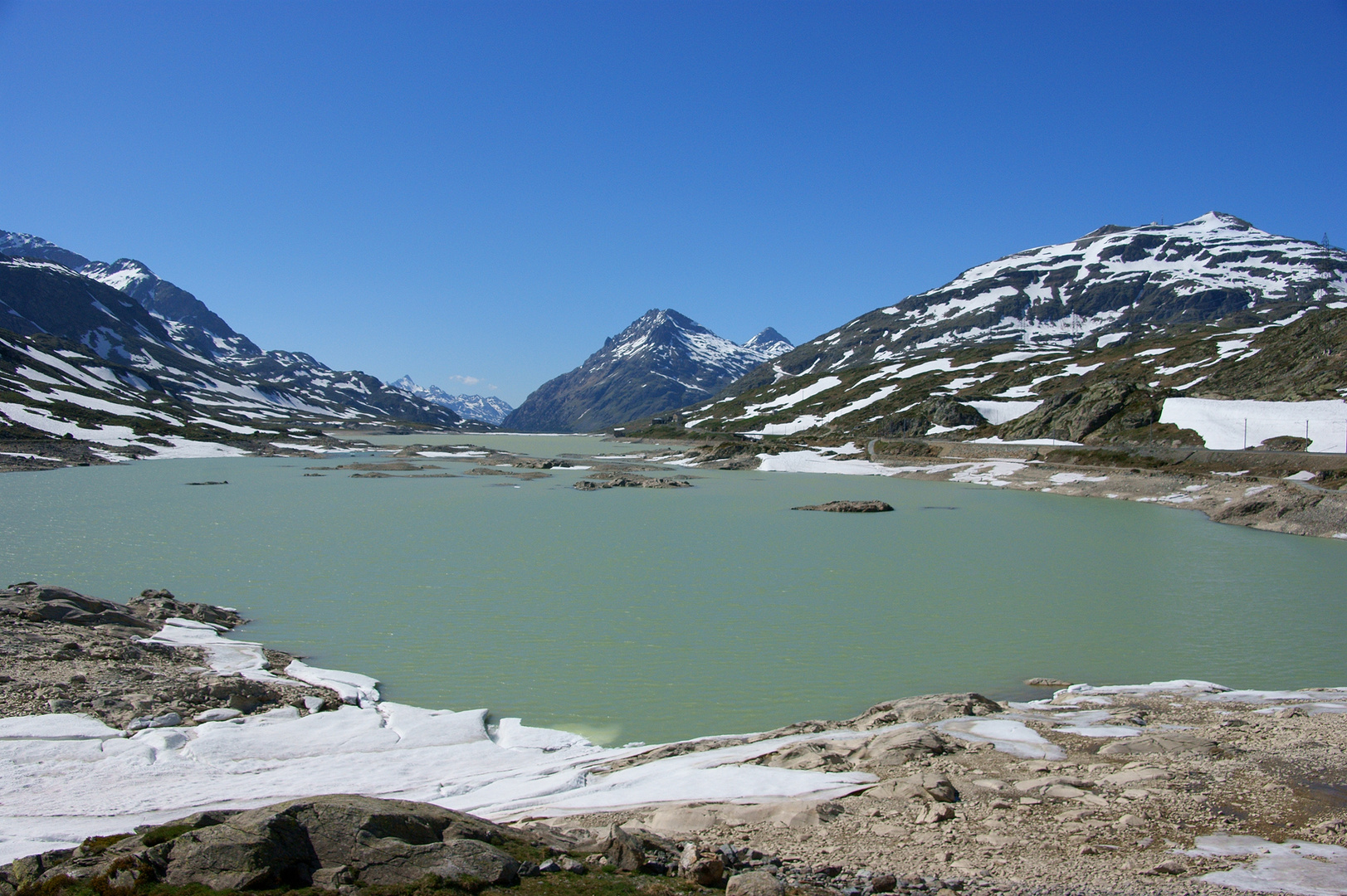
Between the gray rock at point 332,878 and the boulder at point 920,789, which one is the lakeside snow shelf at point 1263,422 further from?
the gray rock at point 332,878

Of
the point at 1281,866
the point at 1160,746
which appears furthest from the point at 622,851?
the point at 1160,746

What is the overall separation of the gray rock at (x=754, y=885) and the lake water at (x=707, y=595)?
7.04 meters

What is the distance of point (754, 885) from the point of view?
7293mm

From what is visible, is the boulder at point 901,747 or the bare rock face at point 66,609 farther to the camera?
the bare rock face at point 66,609

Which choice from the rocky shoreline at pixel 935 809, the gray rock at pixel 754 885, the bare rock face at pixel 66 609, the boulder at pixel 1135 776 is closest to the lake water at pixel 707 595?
the bare rock face at pixel 66 609

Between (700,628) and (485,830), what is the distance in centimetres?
1389

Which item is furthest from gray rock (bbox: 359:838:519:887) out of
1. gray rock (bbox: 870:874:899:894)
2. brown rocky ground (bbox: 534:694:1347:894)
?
gray rock (bbox: 870:874:899:894)

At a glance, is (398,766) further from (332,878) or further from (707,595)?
(707,595)

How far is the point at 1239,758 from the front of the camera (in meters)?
11.0

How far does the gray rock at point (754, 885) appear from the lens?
722cm

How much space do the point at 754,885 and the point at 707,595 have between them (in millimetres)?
19154

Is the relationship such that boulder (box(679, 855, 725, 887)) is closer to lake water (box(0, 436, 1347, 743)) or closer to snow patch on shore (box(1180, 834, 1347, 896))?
snow patch on shore (box(1180, 834, 1347, 896))

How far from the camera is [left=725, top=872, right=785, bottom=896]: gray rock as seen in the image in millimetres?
7219

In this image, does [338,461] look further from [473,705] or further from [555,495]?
[473,705]
